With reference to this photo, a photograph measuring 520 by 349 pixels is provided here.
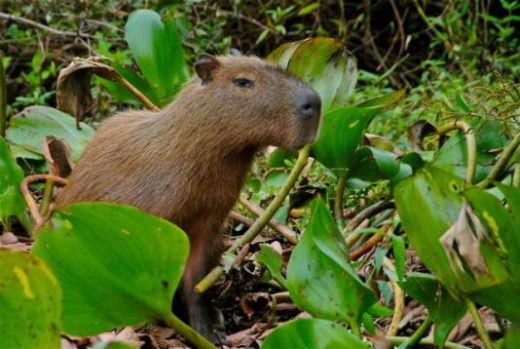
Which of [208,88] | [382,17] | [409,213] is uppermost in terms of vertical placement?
[409,213]

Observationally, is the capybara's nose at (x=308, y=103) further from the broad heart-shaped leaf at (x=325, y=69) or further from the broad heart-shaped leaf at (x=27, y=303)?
the broad heart-shaped leaf at (x=27, y=303)

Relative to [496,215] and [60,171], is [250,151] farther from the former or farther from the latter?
[496,215]

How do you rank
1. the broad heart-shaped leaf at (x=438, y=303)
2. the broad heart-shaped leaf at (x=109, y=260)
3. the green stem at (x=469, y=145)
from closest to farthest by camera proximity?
the broad heart-shaped leaf at (x=109, y=260)
the broad heart-shaped leaf at (x=438, y=303)
the green stem at (x=469, y=145)

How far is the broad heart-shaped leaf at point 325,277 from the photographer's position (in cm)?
240

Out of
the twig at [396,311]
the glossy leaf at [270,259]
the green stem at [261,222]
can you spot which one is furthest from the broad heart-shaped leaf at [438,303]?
the green stem at [261,222]

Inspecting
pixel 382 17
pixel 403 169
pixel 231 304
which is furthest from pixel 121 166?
pixel 382 17

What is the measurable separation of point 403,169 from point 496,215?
1.33 m

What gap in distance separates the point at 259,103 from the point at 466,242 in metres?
1.61

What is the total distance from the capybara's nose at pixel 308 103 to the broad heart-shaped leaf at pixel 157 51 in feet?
3.27

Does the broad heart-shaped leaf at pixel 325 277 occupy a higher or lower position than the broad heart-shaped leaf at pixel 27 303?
lower

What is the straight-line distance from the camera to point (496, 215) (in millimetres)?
2172

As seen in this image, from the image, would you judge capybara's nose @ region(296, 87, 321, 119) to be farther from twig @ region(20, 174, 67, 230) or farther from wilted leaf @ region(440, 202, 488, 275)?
wilted leaf @ region(440, 202, 488, 275)

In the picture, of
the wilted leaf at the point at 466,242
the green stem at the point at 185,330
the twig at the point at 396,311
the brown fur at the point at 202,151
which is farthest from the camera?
the brown fur at the point at 202,151

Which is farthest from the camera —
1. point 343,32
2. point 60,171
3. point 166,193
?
point 343,32
